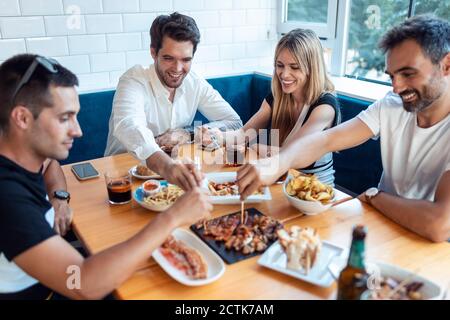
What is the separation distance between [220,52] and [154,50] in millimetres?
1132

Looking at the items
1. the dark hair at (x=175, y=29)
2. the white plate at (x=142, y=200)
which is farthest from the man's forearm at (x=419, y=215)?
the dark hair at (x=175, y=29)

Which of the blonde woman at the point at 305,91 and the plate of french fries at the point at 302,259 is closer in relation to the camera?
the plate of french fries at the point at 302,259

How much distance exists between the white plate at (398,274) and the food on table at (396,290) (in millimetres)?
11

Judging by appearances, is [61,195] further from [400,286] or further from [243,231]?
[400,286]

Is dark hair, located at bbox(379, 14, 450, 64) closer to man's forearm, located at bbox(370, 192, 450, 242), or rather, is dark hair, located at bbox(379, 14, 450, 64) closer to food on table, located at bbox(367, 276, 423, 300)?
man's forearm, located at bbox(370, 192, 450, 242)

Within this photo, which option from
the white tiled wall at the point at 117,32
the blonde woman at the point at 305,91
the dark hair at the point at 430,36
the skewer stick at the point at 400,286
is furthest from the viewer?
the white tiled wall at the point at 117,32

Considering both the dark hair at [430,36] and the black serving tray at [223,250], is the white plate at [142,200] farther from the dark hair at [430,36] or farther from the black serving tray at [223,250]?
the dark hair at [430,36]

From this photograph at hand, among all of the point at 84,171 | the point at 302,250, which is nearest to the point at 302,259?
the point at 302,250

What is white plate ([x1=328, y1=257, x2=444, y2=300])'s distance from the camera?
1014 mm

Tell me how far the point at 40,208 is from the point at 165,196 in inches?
19.2

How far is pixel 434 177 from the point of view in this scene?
1.71 metres

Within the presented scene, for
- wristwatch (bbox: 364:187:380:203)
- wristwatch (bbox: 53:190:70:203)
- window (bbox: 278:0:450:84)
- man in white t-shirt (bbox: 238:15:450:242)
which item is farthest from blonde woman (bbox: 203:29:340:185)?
window (bbox: 278:0:450:84)

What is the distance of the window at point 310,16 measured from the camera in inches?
126
